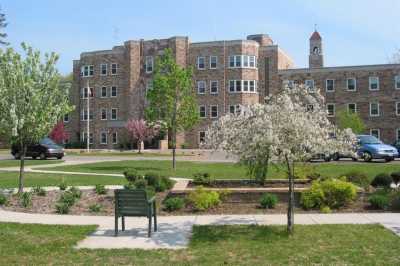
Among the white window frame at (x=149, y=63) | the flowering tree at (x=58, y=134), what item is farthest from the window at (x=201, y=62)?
the flowering tree at (x=58, y=134)

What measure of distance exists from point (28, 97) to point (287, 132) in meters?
9.32

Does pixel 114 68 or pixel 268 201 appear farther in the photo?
pixel 114 68

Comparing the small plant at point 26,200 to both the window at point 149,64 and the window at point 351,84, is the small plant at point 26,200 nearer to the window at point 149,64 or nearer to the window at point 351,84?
the window at point 351,84

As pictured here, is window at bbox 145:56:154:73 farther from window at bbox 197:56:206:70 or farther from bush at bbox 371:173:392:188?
bush at bbox 371:173:392:188

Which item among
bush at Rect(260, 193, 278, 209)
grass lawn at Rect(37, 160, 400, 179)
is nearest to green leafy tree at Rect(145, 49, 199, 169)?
grass lawn at Rect(37, 160, 400, 179)

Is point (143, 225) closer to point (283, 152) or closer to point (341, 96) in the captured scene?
point (283, 152)

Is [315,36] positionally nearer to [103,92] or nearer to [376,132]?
[376,132]

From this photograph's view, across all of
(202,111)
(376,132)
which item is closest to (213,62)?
(202,111)

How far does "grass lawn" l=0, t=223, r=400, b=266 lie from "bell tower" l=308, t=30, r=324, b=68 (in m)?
65.8

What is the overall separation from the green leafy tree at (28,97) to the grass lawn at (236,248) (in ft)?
19.4

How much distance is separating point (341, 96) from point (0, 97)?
4626 centimetres

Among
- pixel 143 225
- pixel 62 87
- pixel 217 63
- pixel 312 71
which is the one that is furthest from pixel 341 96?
pixel 143 225

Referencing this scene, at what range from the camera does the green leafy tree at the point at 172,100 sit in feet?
89.6

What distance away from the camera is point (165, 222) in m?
11.2
